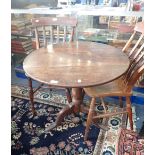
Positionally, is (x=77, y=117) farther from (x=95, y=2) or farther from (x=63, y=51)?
(x=95, y=2)

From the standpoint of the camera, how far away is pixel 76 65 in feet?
5.36

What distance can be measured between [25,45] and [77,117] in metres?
1.44

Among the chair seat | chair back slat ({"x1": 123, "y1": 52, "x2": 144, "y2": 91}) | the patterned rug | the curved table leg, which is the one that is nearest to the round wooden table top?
chair back slat ({"x1": 123, "y1": 52, "x2": 144, "y2": 91})

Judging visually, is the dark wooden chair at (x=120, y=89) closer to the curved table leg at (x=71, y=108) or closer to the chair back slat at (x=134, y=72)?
the chair back slat at (x=134, y=72)

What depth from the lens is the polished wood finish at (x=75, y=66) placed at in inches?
56.6

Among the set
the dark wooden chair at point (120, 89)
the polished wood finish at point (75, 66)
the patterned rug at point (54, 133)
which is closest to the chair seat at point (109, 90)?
the dark wooden chair at point (120, 89)

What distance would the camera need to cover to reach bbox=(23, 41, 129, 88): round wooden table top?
56.6 inches

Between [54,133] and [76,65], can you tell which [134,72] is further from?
[54,133]

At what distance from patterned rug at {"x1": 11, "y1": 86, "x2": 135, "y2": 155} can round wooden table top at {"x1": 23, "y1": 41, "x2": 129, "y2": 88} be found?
69 centimetres

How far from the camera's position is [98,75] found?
149 cm

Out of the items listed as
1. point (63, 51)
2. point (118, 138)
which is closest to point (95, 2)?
point (63, 51)
